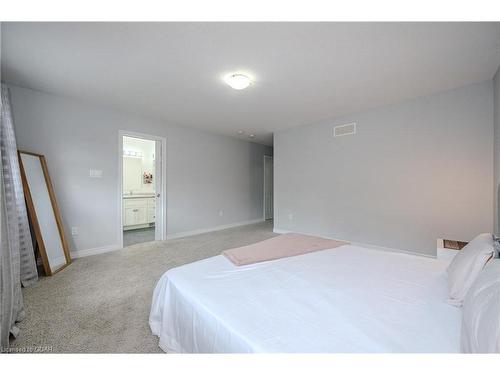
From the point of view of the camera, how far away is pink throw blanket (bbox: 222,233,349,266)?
5.59 ft

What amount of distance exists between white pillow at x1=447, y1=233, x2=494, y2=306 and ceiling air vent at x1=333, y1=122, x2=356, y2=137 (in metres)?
2.84

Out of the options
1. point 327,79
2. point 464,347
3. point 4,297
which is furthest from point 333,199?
point 4,297

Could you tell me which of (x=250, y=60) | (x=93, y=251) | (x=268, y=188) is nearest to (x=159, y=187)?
(x=93, y=251)

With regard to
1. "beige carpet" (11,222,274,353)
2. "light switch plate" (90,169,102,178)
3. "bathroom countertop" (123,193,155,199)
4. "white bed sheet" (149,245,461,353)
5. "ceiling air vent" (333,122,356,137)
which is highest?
"ceiling air vent" (333,122,356,137)

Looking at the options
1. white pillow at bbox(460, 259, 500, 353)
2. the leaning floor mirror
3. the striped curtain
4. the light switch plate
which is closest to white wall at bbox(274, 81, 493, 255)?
white pillow at bbox(460, 259, 500, 353)

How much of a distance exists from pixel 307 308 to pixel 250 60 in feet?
7.19

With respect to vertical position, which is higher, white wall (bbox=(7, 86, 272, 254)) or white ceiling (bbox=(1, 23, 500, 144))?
white ceiling (bbox=(1, 23, 500, 144))

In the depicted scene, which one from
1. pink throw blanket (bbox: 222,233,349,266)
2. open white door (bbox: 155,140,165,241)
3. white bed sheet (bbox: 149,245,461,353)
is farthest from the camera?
open white door (bbox: 155,140,165,241)

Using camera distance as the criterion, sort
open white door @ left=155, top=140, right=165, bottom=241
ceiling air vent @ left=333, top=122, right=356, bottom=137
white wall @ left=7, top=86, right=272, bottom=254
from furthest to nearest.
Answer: open white door @ left=155, top=140, right=165, bottom=241
ceiling air vent @ left=333, top=122, right=356, bottom=137
white wall @ left=7, top=86, right=272, bottom=254

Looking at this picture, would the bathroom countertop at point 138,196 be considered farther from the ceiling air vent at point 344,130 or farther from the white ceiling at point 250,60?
the ceiling air vent at point 344,130

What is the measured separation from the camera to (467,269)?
1174 millimetres

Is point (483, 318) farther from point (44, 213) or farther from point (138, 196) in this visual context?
point (138, 196)

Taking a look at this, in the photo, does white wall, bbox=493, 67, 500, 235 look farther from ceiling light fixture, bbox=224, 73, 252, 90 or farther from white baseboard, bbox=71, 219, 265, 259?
white baseboard, bbox=71, 219, 265, 259
